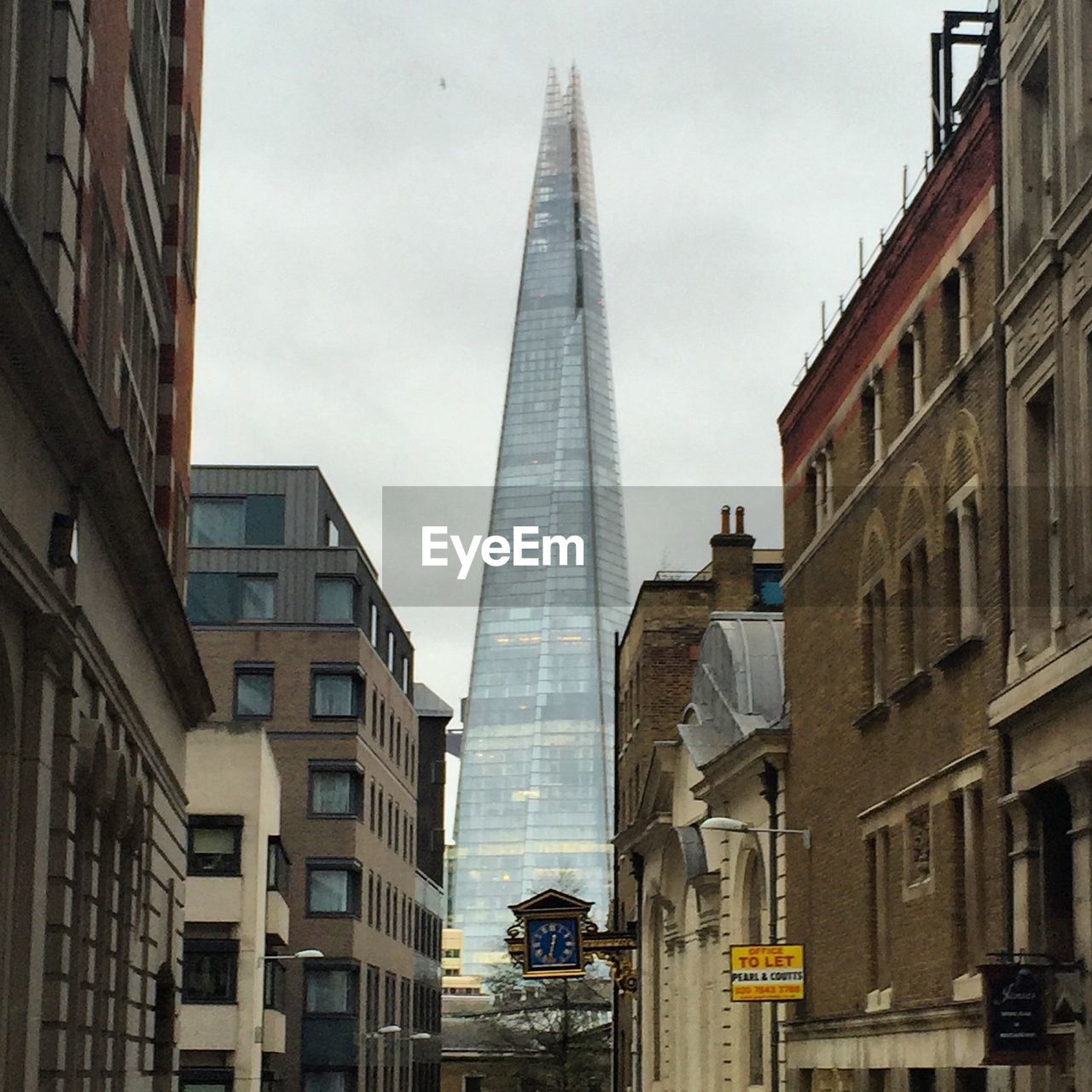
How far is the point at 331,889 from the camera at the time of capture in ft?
299

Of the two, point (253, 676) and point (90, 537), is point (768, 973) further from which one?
point (253, 676)

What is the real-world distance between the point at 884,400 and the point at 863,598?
317 centimetres

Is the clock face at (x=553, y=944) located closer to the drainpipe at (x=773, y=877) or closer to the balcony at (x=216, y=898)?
the drainpipe at (x=773, y=877)

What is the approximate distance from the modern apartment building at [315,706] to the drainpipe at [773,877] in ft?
159

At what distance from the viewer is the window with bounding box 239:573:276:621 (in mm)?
95562

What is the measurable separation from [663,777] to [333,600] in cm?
3871

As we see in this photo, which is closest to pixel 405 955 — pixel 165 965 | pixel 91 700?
pixel 165 965

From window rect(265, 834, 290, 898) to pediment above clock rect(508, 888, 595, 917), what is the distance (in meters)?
19.4

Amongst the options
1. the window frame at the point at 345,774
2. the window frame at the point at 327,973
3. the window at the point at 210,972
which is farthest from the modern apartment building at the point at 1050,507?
the window frame at the point at 345,774

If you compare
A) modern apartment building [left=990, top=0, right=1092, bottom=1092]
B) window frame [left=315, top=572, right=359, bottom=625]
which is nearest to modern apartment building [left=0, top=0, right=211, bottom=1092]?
modern apartment building [left=990, top=0, right=1092, bottom=1092]

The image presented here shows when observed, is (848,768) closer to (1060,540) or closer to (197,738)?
(1060,540)

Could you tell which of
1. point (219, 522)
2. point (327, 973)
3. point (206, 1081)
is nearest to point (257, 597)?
point (219, 522)

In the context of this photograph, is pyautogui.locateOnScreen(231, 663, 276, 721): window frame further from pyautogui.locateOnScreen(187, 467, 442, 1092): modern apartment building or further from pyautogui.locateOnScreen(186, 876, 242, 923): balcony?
pyautogui.locateOnScreen(186, 876, 242, 923): balcony

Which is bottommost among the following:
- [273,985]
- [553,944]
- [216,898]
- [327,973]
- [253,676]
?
[273,985]
